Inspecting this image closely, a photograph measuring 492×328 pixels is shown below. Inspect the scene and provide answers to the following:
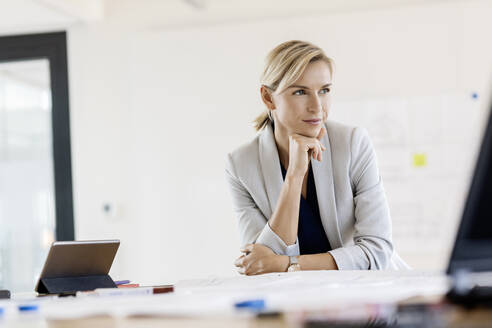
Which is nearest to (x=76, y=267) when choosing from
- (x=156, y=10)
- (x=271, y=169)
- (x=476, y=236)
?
(x=271, y=169)

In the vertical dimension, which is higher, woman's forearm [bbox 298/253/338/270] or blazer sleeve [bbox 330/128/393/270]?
blazer sleeve [bbox 330/128/393/270]

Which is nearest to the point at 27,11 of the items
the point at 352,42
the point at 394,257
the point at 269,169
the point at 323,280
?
the point at 352,42

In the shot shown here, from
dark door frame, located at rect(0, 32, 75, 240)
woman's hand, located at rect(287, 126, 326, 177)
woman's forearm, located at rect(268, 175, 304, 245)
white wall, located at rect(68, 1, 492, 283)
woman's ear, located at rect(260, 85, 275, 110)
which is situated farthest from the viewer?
dark door frame, located at rect(0, 32, 75, 240)

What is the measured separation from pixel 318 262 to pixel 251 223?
377 millimetres

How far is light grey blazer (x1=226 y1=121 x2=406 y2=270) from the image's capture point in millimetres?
2109

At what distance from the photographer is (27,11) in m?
4.49

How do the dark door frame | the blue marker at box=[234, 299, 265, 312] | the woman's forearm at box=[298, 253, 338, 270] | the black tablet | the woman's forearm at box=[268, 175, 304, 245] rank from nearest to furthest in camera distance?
the blue marker at box=[234, 299, 265, 312] → the black tablet → the woman's forearm at box=[298, 253, 338, 270] → the woman's forearm at box=[268, 175, 304, 245] → the dark door frame

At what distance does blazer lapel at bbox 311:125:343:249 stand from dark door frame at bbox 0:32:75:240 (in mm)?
3009

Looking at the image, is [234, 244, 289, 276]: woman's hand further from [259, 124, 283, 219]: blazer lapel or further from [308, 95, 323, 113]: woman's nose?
[308, 95, 323, 113]: woman's nose

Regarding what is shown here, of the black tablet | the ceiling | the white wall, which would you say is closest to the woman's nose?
the black tablet

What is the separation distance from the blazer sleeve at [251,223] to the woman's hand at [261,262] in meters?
0.08

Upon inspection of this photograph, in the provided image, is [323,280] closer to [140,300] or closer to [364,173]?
[140,300]

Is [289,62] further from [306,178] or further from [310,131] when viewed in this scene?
[306,178]

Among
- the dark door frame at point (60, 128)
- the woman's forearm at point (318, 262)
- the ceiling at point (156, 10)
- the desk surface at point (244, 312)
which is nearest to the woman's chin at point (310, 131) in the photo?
the woman's forearm at point (318, 262)
